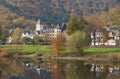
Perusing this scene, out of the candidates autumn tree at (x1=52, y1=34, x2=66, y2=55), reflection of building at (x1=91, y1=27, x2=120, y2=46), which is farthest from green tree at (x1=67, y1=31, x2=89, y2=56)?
reflection of building at (x1=91, y1=27, x2=120, y2=46)

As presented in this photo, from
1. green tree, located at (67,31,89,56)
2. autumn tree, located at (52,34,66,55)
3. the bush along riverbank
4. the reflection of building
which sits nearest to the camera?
the bush along riverbank

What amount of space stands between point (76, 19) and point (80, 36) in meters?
20.2

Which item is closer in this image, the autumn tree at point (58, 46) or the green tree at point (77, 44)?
the green tree at point (77, 44)

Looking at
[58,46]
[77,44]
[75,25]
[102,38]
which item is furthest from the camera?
[102,38]

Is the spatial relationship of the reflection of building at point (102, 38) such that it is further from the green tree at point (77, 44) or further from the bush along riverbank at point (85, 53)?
the green tree at point (77, 44)

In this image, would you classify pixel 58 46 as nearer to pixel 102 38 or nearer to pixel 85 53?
pixel 85 53

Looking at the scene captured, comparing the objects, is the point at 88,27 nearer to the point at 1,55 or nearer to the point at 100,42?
→ the point at 100,42

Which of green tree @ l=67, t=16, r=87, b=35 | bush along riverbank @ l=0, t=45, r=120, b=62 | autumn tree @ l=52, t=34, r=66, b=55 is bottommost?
bush along riverbank @ l=0, t=45, r=120, b=62

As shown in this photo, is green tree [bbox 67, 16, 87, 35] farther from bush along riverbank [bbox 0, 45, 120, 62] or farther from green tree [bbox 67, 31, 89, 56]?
green tree [bbox 67, 31, 89, 56]

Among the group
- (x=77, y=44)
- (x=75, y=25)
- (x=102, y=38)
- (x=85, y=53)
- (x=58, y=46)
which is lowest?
(x=85, y=53)

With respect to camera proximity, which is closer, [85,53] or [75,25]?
[85,53]

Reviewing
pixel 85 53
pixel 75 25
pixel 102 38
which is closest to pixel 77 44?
pixel 85 53

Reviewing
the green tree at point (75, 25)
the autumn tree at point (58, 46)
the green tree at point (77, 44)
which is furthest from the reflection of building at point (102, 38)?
the green tree at point (77, 44)

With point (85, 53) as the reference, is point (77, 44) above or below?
above
